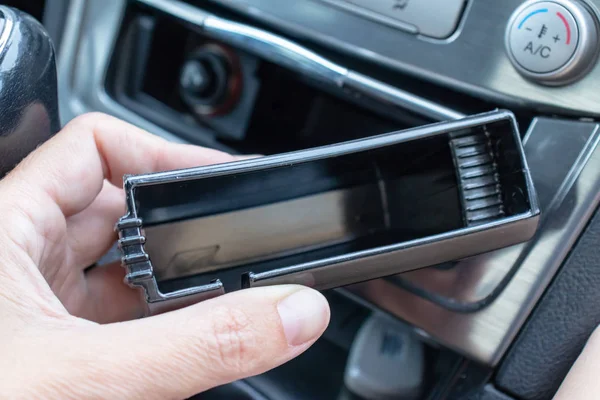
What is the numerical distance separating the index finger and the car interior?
0.02 metres

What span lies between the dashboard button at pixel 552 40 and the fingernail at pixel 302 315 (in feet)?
0.81

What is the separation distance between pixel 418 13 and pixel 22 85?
0.33m

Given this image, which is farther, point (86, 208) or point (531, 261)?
point (86, 208)

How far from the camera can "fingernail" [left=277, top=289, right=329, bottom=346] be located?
15.5 inches

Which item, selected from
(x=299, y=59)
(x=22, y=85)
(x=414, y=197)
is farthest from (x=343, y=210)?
(x=22, y=85)

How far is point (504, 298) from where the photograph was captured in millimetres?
494

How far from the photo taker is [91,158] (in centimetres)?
54

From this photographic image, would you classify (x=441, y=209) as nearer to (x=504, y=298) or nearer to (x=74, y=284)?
(x=504, y=298)

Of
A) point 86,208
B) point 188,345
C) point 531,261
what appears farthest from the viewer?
point 86,208

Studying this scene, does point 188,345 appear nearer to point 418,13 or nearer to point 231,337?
point 231,337

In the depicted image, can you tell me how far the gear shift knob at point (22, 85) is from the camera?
465 mm

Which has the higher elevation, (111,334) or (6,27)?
(6,27)

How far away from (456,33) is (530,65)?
0.07 meters

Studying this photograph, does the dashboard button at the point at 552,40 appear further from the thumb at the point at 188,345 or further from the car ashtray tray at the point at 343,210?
the thumb at the point at 188,345
